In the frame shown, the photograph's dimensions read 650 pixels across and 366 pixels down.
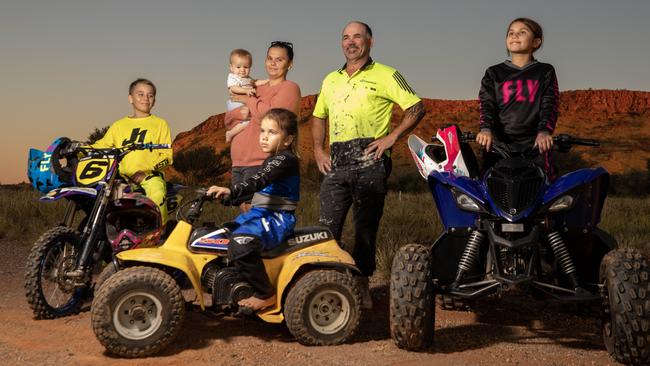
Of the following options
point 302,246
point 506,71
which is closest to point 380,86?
point 506,71

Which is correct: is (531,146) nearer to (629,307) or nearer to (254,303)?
(629,307)

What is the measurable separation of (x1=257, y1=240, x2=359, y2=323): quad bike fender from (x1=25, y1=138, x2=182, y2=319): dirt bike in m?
1.34

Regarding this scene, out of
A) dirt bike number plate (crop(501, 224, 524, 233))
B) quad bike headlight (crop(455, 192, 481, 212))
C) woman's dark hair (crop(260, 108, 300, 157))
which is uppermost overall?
woman's dark hair (crop(260, 108, 300, 157))

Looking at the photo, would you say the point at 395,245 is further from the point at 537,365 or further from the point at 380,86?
the point at 537,365

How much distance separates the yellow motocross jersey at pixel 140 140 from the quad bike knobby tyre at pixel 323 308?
7.31ft

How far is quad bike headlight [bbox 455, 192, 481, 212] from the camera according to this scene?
509 centimetres

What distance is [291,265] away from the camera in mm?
5535

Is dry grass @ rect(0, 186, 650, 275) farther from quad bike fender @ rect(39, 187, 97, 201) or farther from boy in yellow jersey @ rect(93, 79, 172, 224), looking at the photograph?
quad bike fender @ rect(39, 187, 97, 201)

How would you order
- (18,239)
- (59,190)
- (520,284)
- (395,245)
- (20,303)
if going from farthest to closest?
(18,239)
(395,245)
(20,303)
(59,190)
(520,284)

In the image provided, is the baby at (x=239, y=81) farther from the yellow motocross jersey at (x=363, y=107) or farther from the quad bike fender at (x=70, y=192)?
the quad bike fender at (x=70, y=192)

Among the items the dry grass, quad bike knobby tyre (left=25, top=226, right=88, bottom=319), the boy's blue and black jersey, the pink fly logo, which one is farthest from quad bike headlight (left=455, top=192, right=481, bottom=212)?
the dry grass

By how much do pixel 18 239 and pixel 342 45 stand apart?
294 inches

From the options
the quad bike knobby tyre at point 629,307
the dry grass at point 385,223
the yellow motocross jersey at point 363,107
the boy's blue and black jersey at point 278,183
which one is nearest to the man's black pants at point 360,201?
the yellow motocross jersey at point 363,107

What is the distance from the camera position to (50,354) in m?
5.23
